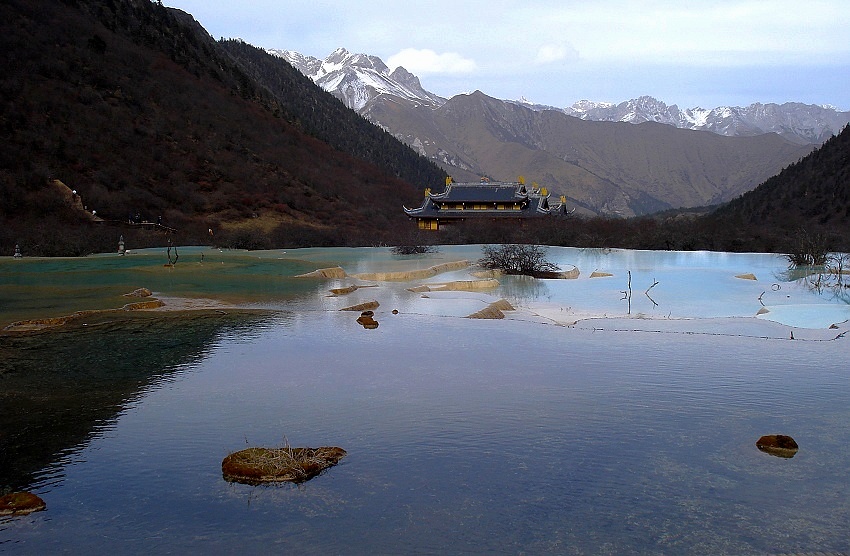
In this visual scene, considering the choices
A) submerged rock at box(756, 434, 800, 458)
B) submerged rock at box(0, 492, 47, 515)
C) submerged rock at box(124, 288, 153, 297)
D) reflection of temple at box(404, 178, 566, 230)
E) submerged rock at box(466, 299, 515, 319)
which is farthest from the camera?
reflection of temple at box(404, 178, 566, 230)

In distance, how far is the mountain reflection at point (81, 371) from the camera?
504 centimetres

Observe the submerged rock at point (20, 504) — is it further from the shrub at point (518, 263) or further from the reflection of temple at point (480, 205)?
the reflection of temple at point (480, 205)

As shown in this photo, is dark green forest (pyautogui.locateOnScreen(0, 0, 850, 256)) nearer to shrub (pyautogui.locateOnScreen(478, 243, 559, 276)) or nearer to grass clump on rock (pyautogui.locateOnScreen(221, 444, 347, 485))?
shrub (pyautogui.locateOnScreen(478, 243, 559, 276))

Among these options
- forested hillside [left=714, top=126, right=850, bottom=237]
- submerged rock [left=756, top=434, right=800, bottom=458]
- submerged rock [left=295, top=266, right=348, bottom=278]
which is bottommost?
submerged rock [left=756, top=434, right=800, bottom=458]

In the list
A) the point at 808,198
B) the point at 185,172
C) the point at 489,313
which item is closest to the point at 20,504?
the point at 489,313

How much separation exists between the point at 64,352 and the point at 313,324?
2.96 meters

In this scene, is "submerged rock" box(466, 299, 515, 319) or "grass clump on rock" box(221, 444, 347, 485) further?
"submerged rock" box(466, 299, 515, 319)

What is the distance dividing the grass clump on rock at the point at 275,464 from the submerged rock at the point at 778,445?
272cm

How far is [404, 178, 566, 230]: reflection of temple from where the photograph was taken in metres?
45.5

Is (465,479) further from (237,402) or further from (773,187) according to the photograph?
(773,187)

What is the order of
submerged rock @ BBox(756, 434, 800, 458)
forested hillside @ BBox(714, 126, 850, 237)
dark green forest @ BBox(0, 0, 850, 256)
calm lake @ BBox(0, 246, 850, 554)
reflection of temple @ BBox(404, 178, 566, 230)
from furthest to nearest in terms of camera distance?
reflection of temple @ BBox(404, 178, 566, 230), forested hillside @ BBox(714, 126, 850, 237), dark green forest @ BBox(0, 0, 850, 256), submerged rock @ BBox(756, 434, 800, 458), calm lake @ BBox(0, 246, 850, 554)

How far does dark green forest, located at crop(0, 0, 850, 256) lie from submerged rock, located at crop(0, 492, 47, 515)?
20.4 m

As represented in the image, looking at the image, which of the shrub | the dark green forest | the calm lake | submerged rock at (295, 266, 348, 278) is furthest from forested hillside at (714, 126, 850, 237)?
the calm lake

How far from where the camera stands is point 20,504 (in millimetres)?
4039
